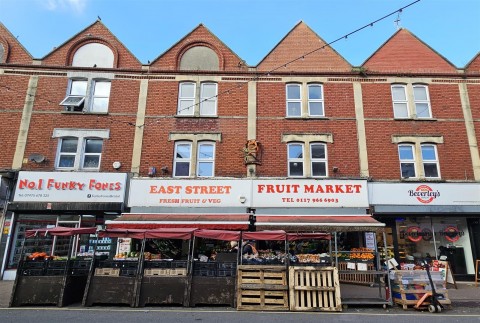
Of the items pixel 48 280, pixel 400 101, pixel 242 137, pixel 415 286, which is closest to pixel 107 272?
pixel 48 280

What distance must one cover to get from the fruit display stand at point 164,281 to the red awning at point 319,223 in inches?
139

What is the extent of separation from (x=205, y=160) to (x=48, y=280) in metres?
7.63

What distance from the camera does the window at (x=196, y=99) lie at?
15405mm

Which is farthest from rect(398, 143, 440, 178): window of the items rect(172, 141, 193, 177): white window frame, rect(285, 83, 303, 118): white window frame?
rect(172, 141, 193, 177): white window frame

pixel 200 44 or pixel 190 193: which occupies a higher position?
pixel 200 44

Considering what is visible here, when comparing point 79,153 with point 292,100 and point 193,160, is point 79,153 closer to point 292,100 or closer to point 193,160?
point 193,160

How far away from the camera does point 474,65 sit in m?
16.0

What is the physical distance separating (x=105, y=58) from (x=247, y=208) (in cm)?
1041

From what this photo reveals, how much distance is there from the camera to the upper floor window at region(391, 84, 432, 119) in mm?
15323

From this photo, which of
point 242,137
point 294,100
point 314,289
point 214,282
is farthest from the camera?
point 294,100

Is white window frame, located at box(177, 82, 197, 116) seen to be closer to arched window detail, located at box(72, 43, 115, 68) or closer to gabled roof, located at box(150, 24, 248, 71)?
gabled roof, located at box(150, 24, 248, 71)

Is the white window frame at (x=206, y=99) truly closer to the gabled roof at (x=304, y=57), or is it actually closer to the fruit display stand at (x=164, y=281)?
the gabled roof at (x=304, y=57)

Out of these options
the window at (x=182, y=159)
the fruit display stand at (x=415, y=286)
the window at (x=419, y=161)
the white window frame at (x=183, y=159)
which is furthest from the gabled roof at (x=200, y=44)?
the fruit display stand at (x=415, y=286)

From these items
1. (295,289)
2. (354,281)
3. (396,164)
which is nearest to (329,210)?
(354,281)
